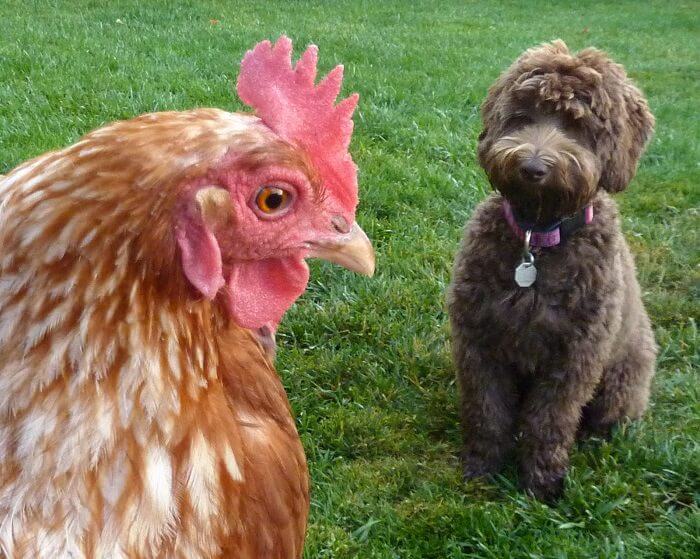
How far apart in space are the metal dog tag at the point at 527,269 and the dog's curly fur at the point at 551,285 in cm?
3

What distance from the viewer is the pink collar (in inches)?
116

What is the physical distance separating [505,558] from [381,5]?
1091 cm

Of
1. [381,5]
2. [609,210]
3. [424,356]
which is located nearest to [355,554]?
[424,356]

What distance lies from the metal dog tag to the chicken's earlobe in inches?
71.7

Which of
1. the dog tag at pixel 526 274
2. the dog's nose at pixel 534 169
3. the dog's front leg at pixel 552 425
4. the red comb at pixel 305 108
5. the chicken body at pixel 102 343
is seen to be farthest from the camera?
the dog's front leg at pixel 552 425

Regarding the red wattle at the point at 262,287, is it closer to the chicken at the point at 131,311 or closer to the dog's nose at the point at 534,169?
the chicken at the point at 131,311

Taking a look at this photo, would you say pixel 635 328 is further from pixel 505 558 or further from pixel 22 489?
pixel 22 489

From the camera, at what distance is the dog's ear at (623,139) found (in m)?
2.86

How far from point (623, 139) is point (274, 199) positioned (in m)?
1.91

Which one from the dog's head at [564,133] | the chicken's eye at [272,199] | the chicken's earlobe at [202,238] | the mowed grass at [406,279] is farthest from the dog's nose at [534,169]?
the chicken's earlobe at [202,238]

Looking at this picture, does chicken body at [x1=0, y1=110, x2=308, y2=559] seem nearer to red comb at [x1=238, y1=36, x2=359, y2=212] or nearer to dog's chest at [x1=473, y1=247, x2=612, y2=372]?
red comb at [x1=238, y1=36, x2=359, y2=212]

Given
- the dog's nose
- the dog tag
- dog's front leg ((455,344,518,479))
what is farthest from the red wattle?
dog's front leg ((455,344,518,479))

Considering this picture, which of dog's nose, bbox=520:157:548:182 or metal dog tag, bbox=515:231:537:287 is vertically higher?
dog's nose, bbox=520:157:548:182

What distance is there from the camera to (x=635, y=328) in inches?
131
